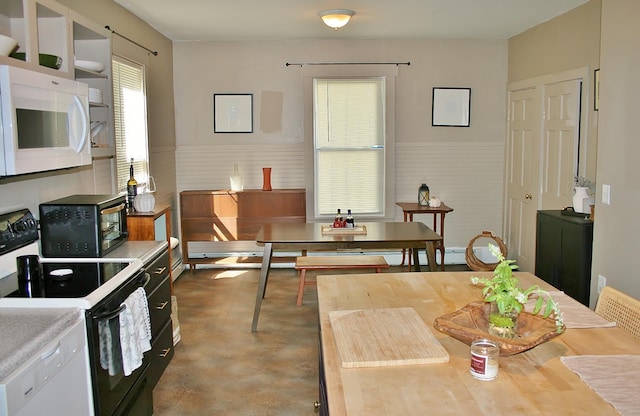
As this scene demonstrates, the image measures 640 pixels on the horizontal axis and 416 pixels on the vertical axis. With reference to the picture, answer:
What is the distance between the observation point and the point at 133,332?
2680 mm

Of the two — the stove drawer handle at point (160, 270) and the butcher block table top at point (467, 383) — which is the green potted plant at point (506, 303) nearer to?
the butcher block table top at point (467, 383)

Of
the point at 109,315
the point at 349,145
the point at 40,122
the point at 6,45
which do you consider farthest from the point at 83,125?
the point at 349,145

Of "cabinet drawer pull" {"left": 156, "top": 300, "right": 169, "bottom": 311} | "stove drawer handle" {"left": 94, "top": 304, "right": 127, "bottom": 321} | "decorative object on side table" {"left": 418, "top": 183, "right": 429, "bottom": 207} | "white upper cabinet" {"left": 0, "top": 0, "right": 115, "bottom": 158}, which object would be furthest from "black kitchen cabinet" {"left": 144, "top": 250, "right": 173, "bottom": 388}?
"decorative object on side table" {"left": 418, "top": 183, "right": 429, "bottom": 207}

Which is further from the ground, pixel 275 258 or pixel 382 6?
pixel 382 6

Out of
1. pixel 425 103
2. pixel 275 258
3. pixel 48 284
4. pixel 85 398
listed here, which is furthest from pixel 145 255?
pixel 425 103

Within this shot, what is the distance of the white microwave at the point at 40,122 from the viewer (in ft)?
7.88

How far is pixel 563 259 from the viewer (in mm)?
4449

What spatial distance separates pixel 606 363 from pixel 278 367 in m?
2.46

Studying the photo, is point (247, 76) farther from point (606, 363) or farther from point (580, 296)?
point (606, 363)

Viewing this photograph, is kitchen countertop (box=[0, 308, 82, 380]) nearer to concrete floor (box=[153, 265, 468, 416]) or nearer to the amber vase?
concrete floor (box=[153, 265, 468, 416])

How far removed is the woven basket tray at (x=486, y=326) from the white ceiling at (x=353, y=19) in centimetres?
336

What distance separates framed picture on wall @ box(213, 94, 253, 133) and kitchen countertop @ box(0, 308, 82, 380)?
14.8 ft

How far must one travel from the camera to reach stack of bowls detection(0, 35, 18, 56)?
2.47m

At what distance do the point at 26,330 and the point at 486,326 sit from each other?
1603mm
